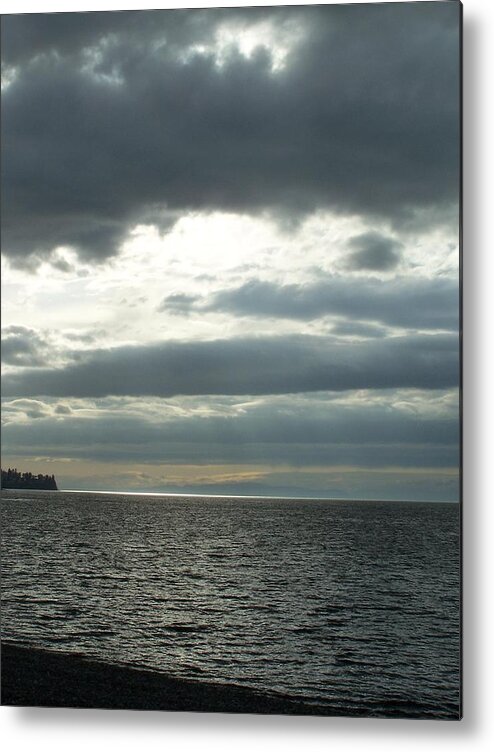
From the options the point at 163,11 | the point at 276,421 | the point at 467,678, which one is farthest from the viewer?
the point at 276,421

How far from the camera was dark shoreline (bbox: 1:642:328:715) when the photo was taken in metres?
7.07

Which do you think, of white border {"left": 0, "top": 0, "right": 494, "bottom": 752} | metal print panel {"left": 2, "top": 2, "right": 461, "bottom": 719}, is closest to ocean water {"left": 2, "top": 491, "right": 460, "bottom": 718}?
metal print panel {"left": 2, "top": 2, "right": 461, "bottom": 719}

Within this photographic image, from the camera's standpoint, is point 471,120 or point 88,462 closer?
point 471,120

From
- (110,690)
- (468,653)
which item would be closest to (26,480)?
(110,690)

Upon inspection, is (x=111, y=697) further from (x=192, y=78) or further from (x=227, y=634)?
(x=192, y=78)

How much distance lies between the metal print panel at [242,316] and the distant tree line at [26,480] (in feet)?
0.15

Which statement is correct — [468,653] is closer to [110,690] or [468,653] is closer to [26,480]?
[110,690]

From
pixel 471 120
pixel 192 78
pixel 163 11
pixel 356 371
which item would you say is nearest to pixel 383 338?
pixel 356 371

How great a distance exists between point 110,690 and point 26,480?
244 centimetres

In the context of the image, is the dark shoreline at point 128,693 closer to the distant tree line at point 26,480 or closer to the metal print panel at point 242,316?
the metal print panel at point 242,316

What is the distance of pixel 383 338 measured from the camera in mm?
7730

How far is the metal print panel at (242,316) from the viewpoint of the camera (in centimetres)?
712

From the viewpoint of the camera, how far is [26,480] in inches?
344

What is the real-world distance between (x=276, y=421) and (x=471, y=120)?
3332 mm
